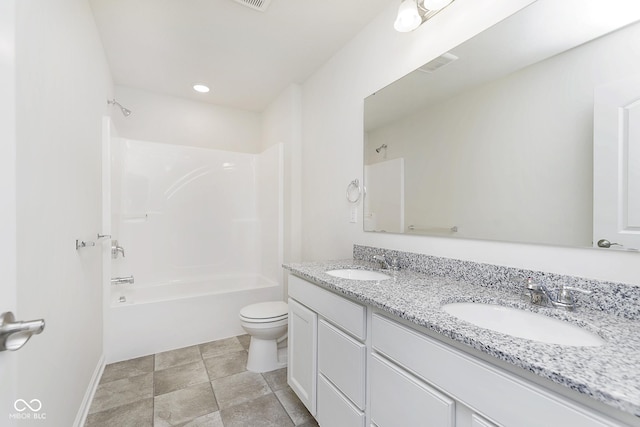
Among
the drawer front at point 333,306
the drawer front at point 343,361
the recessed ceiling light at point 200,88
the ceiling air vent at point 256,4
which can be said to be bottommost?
the drawer front at point 343,361

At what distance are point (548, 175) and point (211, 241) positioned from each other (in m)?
3.19

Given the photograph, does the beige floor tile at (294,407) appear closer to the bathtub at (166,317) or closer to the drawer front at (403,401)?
the drawer front at (403,401)

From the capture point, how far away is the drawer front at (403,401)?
79 centimetres

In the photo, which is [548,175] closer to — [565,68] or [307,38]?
[565,68]

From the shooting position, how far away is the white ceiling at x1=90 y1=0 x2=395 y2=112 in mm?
1807

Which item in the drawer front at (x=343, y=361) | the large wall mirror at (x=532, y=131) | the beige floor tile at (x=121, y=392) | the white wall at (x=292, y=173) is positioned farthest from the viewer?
the white wall at (x=292, y=173)

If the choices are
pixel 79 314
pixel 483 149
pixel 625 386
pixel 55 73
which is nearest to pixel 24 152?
pixel 55 73

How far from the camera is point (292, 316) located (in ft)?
5.63

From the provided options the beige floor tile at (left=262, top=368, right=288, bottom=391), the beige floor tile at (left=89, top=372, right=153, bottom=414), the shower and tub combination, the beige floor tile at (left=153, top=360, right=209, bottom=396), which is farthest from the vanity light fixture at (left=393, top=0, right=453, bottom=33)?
the beige floor tile at (left=89, top=372, right=153, bottom=414)

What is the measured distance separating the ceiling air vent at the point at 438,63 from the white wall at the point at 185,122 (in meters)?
2.61

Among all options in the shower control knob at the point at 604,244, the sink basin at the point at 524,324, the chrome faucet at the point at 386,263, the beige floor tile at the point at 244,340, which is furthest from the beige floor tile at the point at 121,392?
the shower control knob at the point at 604,244

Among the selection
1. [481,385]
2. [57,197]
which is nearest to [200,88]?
[57,197]

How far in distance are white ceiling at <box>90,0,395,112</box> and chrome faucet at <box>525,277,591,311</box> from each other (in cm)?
176

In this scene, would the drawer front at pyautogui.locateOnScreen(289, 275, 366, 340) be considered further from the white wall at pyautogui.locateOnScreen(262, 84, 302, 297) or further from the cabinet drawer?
the white wall at pyautogui.locateOnScreen(262, 84, 302, 297)
